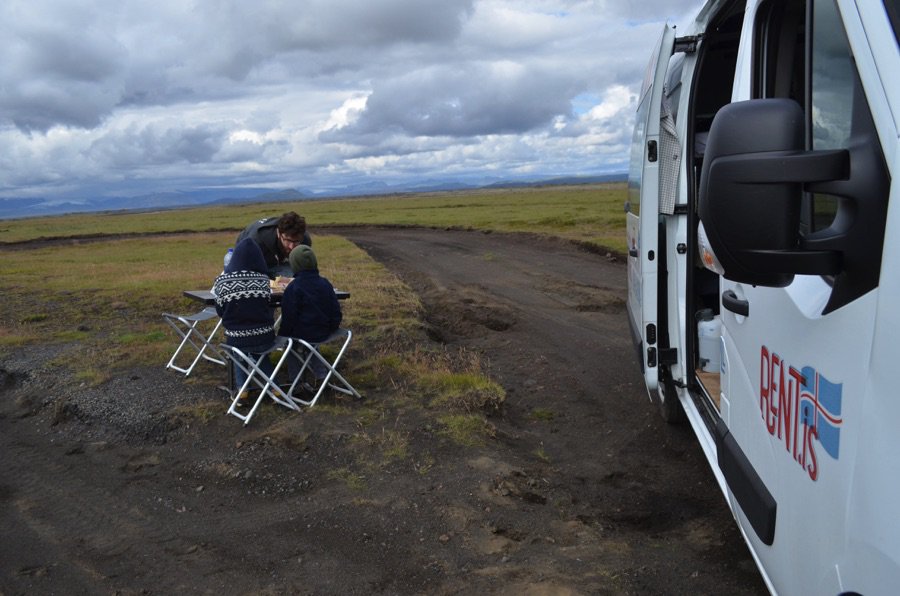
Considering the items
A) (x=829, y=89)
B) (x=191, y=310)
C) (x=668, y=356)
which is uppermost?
(x=829, y=89)

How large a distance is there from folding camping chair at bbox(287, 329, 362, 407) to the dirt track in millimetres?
281

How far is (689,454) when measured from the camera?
4.98 meters

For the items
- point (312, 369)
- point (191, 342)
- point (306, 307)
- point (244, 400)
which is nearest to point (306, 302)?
point (306, 307)

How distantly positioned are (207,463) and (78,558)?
123 centimetres

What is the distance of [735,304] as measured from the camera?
2.60m

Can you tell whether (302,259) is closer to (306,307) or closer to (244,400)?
(306,307)

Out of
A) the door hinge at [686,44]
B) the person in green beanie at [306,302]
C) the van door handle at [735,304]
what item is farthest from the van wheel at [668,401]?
the person in green beanie at [306,302]

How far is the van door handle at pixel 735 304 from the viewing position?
2.53m

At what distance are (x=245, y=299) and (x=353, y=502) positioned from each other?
222cm

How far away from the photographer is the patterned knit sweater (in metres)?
5.87

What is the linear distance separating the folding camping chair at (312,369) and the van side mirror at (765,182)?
4.59m

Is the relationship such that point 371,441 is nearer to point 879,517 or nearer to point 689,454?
point 689,454

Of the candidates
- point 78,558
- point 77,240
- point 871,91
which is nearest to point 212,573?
point 78,558

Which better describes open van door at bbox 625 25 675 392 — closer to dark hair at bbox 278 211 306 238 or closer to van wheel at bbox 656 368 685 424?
van wheel at bbox 656 368 685 424
